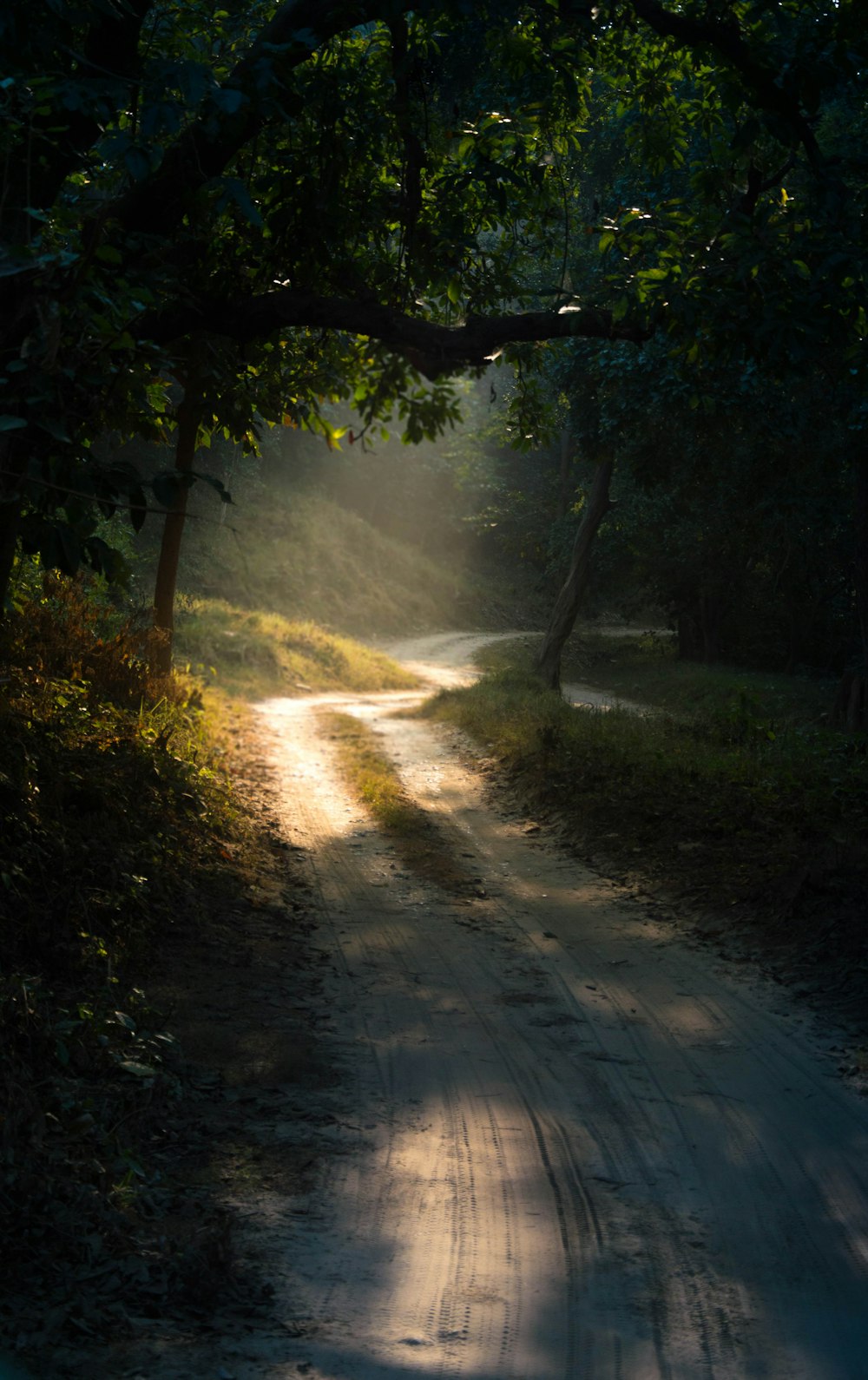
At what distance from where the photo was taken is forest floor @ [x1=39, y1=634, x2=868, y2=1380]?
314cm

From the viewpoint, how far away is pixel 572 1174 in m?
4.14

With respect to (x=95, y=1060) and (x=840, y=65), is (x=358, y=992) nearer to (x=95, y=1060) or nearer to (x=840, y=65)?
(x=95, y=1060)

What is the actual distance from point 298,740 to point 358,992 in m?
9.97

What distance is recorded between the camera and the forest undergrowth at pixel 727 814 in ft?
22.2

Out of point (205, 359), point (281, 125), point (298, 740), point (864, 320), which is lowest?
point (298, 740)

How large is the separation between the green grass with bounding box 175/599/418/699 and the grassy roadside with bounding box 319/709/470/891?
658 centimetres

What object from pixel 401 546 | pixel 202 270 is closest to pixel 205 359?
pixel 202 270

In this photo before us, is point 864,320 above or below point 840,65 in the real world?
below

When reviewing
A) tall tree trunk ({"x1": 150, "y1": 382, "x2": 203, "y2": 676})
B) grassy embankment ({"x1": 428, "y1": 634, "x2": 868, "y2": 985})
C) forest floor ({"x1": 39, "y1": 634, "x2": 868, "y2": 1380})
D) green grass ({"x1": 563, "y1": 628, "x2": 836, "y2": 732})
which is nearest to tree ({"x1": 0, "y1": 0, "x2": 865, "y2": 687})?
tall tree trunk ({"x1": 150, "y1": 382, "x2": 203, "y2": 676})

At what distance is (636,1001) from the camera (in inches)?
237

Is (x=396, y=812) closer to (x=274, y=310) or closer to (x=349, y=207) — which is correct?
(x=274, y=310)

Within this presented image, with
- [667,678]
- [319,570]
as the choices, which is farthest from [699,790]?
[319,570]

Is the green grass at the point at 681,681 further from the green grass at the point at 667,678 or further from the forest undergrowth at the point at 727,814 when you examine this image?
the forest undergrowth at the point at 727,814

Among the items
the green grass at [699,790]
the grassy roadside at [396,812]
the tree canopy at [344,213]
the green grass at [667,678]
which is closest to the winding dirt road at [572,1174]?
the green grass at [699,790]
